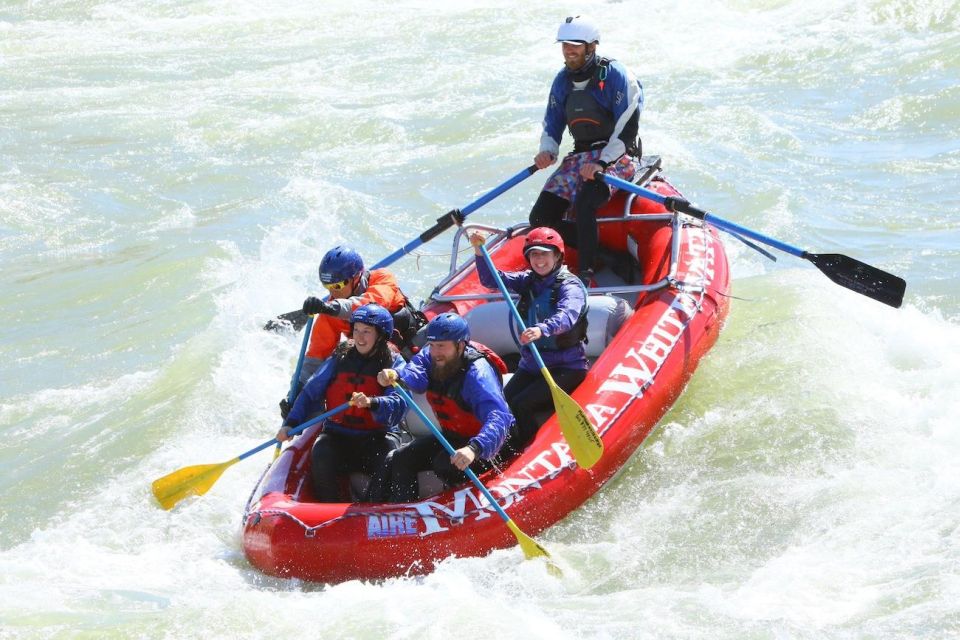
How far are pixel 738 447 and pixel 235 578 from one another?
2.69 m

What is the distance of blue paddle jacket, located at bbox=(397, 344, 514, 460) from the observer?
578cm

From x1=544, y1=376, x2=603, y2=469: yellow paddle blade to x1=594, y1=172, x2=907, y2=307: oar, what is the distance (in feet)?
6.20

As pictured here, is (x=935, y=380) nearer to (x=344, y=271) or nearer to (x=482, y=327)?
(x=482, y=327)

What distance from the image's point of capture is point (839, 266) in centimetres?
737

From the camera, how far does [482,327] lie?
716 cm

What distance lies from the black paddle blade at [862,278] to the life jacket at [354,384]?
269 cm

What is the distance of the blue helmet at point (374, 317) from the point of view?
5.96 m

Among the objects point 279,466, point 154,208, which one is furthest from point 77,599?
point 154,208

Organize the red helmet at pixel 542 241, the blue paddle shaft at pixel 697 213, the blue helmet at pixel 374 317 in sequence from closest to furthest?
the blue helmet at pixel 374 317 < the red helmet at pixel 542 241 < the blue paddle shaft at pixel 697 213

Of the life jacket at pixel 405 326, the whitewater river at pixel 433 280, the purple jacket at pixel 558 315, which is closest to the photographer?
the whitewater river at pixel 433 280

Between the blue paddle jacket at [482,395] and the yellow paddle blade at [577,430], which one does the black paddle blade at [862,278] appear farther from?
the blue paddle jacket at [482,395]

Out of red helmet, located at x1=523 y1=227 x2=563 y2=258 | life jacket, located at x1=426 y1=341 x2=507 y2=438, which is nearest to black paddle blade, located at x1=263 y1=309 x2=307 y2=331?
red helmet, located at x1=523 y1=227 x2=563 y2=258

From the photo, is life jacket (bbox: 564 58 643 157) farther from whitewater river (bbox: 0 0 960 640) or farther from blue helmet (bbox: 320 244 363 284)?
blue helmet (bbox: 320 244 363 284)

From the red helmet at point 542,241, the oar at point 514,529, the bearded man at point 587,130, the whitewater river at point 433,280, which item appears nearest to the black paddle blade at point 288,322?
the whitewater river at point 433,280
